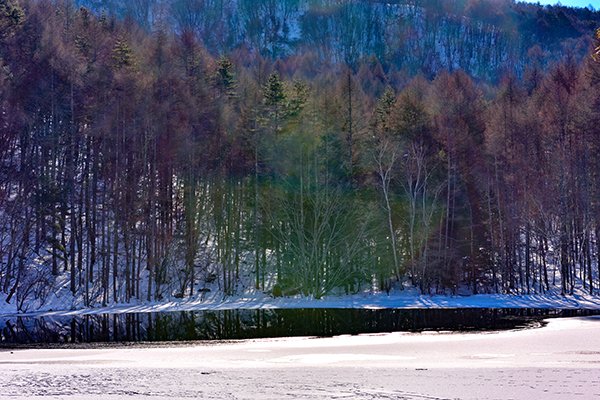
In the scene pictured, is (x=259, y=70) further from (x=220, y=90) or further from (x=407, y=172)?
(x=407, y=172)

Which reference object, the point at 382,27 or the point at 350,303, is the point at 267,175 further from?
the point at 382,27

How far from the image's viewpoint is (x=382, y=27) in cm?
14238

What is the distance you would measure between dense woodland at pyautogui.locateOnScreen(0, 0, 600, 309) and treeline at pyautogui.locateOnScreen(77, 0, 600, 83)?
285ft

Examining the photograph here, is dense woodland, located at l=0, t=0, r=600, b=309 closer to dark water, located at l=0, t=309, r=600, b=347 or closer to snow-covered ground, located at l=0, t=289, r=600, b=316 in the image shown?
snow-covered ground, located at l=0, t=289, r=600, b=316

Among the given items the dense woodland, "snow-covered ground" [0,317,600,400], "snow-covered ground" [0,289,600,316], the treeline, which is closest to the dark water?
"snow-covered ground" [0,289,600,316]

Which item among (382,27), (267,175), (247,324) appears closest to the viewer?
(247,324)

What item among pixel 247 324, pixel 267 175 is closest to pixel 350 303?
pixel 267 175

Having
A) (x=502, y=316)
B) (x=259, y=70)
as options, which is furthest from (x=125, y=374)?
(x=259, y=70)

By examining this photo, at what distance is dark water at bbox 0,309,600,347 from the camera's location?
2192cm

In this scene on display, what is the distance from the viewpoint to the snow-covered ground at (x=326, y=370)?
29.8 ft

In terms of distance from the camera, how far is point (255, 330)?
2350 centimetres

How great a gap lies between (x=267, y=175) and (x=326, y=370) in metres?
28.2

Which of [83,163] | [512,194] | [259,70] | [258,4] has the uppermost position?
[258,4]

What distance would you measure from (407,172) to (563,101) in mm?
10120
